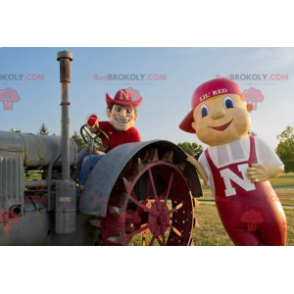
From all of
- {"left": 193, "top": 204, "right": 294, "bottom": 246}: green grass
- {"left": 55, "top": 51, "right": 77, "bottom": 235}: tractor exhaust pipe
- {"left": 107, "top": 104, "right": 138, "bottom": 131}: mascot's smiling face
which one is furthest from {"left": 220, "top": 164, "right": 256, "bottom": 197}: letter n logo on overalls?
{"left": 55, "top": 51, "right": 77, "bottom": 235}: tractor exhaust pipe

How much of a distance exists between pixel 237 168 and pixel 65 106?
5.86 feet

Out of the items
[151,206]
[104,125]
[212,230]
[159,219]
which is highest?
[104,125]

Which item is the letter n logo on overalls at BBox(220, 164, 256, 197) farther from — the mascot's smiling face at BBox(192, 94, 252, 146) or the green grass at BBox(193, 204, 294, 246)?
the green grass at BBox(193, 204, 294, 246)

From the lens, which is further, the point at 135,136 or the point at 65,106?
the point at 135,136

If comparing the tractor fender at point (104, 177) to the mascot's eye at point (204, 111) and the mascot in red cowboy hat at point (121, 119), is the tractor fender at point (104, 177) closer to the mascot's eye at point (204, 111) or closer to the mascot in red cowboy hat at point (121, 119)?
the mascot's eye at point (204, 111)

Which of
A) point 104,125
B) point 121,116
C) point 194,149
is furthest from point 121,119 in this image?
point 194,149

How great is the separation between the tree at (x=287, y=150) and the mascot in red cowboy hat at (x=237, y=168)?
30 centimetres

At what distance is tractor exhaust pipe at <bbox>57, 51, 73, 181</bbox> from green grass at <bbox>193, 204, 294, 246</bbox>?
1779 mm

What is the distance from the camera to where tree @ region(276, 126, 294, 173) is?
11.5 feet

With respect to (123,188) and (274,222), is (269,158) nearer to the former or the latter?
(274,222)

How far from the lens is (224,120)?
3.32 m

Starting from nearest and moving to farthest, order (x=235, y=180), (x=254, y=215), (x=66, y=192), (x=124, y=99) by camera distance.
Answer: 1. (x=66, y=192)
2. (x=254, y=215)
3. (x=235, y=180)
4. (x=124, y=99)

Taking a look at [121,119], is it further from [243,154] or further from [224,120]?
[243,154]

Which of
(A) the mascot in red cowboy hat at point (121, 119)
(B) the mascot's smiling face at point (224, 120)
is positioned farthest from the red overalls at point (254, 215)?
(A) the mascot in red cowboy hat at point (121, 119)
